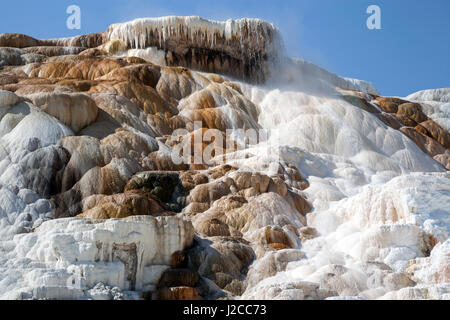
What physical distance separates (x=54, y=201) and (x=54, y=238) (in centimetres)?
361

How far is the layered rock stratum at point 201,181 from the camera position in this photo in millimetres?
12555

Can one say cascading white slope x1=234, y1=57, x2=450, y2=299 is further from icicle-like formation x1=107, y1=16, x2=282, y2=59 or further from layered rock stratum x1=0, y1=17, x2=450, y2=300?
icicle-like formation x1=107, y1=16, x2=282, y2=59

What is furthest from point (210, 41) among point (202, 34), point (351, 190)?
point (351, 190)

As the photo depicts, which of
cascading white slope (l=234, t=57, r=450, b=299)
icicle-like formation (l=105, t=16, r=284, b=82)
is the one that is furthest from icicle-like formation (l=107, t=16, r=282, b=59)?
cascading white slope (l=234, t=57, r=450, b=299)

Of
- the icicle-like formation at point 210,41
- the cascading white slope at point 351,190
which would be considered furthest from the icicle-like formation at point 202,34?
the cascading white slope at point 351,190

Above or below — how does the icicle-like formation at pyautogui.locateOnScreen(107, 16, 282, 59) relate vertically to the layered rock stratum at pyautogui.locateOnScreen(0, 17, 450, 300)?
above

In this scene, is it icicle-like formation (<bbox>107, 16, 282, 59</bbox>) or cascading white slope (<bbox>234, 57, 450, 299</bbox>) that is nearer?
cascading white slope (<bbox>234, 57, 450, 299</bbox>)

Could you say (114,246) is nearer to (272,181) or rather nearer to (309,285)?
(309,285)

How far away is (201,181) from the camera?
56.5ft

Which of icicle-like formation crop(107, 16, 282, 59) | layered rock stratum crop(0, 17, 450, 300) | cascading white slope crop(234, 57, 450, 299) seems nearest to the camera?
layered rock stratum crop(0, 17, 450, 300)

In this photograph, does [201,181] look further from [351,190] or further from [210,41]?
[210,41]

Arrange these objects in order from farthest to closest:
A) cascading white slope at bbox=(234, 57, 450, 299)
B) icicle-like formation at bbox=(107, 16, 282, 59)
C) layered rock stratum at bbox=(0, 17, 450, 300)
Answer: icicle-like formation at bbox=(107, 16, 282, 59) < cascading white slope at bbox=(234, 57, 450, 299) < layered rock stratum at bbox=(0, 17, 450, 300)

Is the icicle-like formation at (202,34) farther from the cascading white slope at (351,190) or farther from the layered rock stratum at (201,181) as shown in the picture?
the cascading white slope at (351,190)

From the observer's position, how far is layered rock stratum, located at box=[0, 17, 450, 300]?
494 inches
